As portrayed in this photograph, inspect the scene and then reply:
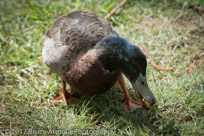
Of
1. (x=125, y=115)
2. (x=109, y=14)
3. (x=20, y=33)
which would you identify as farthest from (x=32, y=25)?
(x=125, y=115)

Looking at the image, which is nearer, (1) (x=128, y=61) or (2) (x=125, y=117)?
(1) (x=128, y=61)

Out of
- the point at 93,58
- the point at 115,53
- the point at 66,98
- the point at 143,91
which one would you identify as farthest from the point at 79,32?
the point at 143,91

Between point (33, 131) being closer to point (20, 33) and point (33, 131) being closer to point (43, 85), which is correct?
point (43, 85)

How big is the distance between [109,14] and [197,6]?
1.62m

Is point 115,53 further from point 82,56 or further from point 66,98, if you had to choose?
point 66,98

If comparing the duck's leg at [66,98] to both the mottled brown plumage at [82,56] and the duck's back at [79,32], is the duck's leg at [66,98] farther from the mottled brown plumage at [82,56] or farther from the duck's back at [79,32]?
the duck's back at [79,32]

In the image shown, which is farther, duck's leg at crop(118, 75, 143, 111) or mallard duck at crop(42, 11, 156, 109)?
duck's leg at crop(118, 75, 143, 111)

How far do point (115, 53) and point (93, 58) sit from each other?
0.25m

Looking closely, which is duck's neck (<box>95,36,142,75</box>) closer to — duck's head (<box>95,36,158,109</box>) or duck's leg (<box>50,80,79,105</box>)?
duck's head (<box>95,36,158,109</box>)

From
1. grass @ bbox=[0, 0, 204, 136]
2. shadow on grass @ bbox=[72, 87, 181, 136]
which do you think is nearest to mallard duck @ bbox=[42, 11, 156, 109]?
shadow on grass @ bbox=[72, 87, 181, 136]

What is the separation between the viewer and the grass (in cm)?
280

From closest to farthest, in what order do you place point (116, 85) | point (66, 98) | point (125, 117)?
1. point (125, 117)
2. point (66, 98)
3. point (116, 85)

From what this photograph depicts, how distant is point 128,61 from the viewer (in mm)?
2561

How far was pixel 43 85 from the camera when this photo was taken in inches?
137
